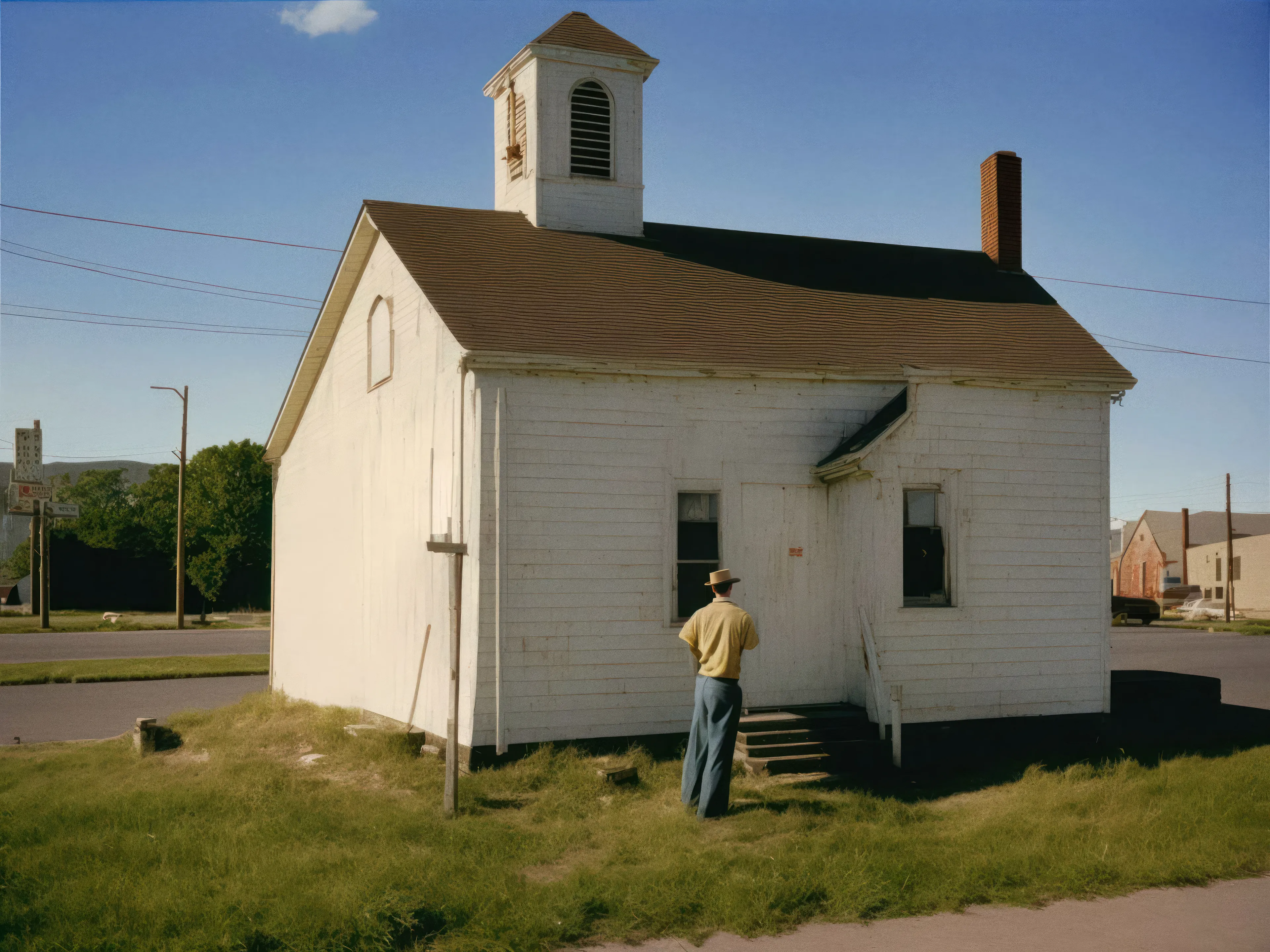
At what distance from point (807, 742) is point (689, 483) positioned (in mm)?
3061

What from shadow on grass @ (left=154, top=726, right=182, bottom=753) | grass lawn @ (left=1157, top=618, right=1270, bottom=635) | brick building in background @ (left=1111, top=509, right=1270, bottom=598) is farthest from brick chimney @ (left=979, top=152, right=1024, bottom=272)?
brick building in background @ (left=1111, top=509, right=1270, bottom=598)

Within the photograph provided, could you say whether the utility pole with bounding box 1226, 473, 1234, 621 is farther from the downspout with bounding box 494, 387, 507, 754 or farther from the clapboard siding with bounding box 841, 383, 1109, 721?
the downspout with bounding box 494, 387, 507, 754

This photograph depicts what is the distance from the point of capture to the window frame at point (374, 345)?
14.0 metres

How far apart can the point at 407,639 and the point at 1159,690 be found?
9404 millimetres

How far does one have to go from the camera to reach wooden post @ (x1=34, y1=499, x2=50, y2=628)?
38656 mm

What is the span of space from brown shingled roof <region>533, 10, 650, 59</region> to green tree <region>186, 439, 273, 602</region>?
3149 cm

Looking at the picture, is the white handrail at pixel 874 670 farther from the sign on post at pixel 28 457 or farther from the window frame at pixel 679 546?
the sign on post at pixel 28 457

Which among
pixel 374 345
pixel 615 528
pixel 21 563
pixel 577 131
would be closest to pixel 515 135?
pixel 577 131

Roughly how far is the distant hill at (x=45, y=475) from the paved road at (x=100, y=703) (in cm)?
4384

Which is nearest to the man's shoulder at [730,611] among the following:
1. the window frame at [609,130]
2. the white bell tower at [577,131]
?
the white bell tower at [577,131]

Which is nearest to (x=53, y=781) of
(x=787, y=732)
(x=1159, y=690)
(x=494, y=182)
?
(x=787, y=732)

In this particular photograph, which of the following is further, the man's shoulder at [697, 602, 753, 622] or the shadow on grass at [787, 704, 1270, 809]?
the shadow on grass at [787, 704, 1270, 809]

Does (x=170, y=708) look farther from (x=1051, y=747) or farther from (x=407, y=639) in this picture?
(x=1051, y=747)

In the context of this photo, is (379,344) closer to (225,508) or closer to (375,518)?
(375,518)
